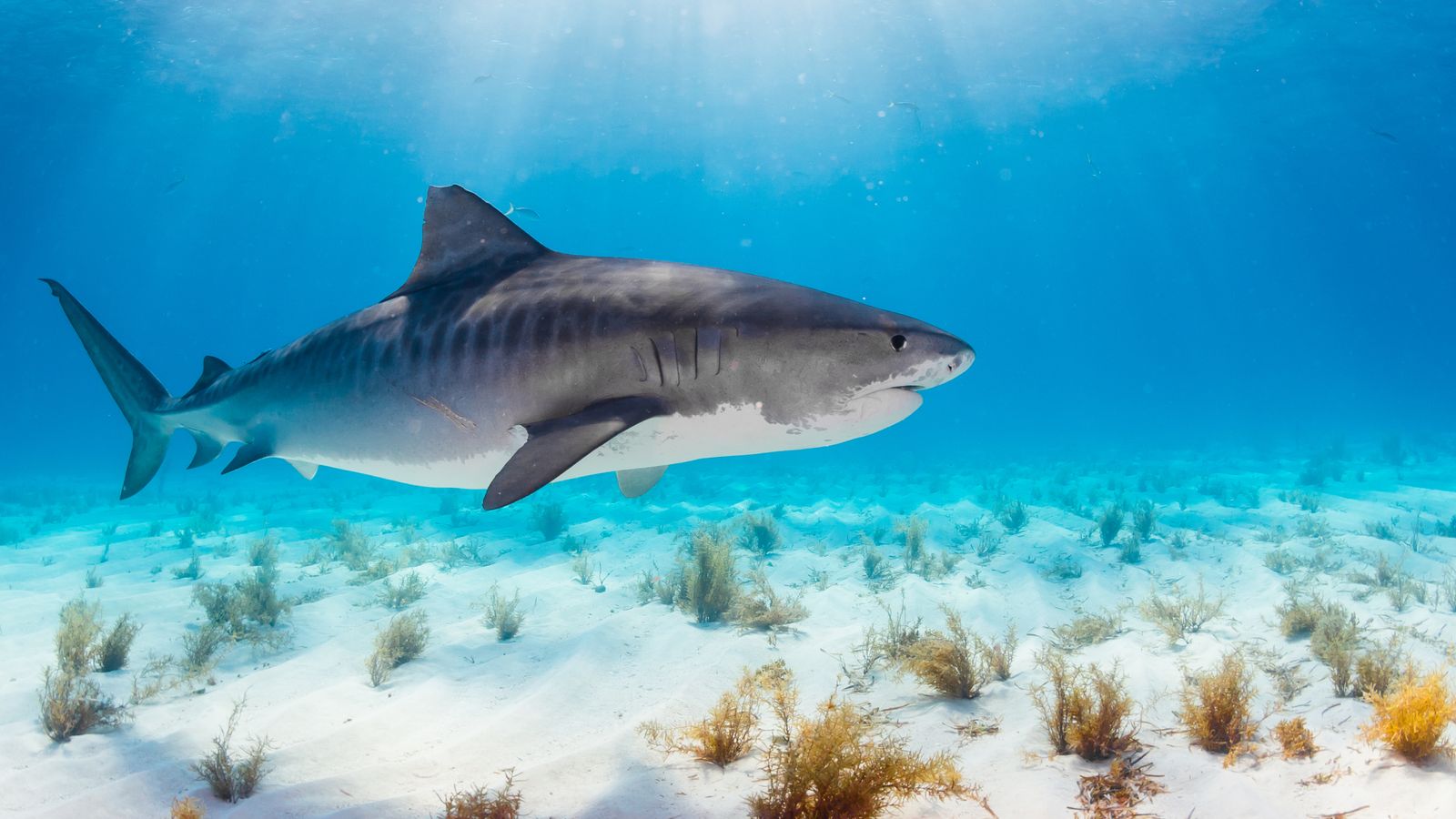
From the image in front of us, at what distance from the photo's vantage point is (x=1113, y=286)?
194000 mm

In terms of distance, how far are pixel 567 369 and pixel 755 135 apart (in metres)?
57.2

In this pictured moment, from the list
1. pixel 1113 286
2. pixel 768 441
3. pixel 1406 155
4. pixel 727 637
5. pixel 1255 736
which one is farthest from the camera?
pixel 1113 286

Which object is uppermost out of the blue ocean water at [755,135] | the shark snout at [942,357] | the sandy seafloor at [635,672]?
the blue ocean water at [755,135]

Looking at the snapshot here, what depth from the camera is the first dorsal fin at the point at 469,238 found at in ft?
12.2

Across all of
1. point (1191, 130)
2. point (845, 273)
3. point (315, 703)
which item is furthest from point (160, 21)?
point (845, 273)

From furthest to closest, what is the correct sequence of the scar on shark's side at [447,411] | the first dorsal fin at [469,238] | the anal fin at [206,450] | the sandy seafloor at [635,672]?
the anal fin at [206,450] → the first dorsal fin at [469,238] → the scar on shark's side at [447,411] → the sandy seafloor at [635,672]

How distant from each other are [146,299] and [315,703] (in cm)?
20122

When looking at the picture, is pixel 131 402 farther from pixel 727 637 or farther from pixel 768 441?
pixel 768 441

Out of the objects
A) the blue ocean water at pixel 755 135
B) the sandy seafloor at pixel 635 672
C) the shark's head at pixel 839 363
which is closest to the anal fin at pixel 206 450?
the sandy seafloor at pixel 635 672

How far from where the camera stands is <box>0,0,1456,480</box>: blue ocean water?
30.7 m

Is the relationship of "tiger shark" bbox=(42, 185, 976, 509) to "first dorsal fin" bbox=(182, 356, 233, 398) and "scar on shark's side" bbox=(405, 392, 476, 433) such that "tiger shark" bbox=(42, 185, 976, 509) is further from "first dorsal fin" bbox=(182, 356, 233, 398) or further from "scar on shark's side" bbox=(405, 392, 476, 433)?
"first dorsal fin" bbox=(182, 356, 233, 398)

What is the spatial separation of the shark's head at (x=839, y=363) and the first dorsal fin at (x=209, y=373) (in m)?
4.94

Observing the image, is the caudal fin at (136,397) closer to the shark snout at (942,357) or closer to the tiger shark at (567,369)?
the tiger shark at (567,369)

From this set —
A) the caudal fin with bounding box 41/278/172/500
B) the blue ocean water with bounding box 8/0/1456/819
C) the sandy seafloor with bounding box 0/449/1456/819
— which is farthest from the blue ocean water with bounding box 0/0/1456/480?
the caudal fin with bounding box 41/278/172/500
